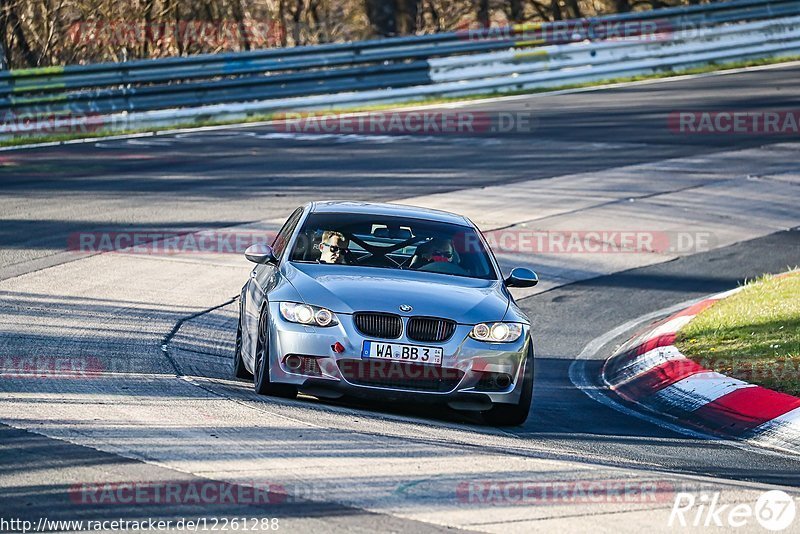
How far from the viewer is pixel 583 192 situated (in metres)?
18.3

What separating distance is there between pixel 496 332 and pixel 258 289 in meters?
1.90

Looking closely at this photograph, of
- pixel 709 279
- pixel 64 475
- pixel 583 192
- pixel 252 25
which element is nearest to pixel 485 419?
pixel 64 475

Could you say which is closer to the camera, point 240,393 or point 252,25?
point 240,393

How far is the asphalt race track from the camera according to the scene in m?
6.19

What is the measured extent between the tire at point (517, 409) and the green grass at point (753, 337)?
209 cm

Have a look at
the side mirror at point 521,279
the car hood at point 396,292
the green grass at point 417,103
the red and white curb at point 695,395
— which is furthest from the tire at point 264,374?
the green grass at point 417,103

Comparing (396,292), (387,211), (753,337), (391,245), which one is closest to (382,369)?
(396,292)

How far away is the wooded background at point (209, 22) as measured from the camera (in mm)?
28312

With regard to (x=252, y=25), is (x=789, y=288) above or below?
below

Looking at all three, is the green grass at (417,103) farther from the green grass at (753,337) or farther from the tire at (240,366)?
the green grass at (753,337)

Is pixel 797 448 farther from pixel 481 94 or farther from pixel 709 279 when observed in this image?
pixel 481 94

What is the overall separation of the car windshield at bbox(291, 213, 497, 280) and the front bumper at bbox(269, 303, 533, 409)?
1.11 m

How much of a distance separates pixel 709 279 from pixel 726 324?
3.27 meters

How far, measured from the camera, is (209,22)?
33.6 meters
